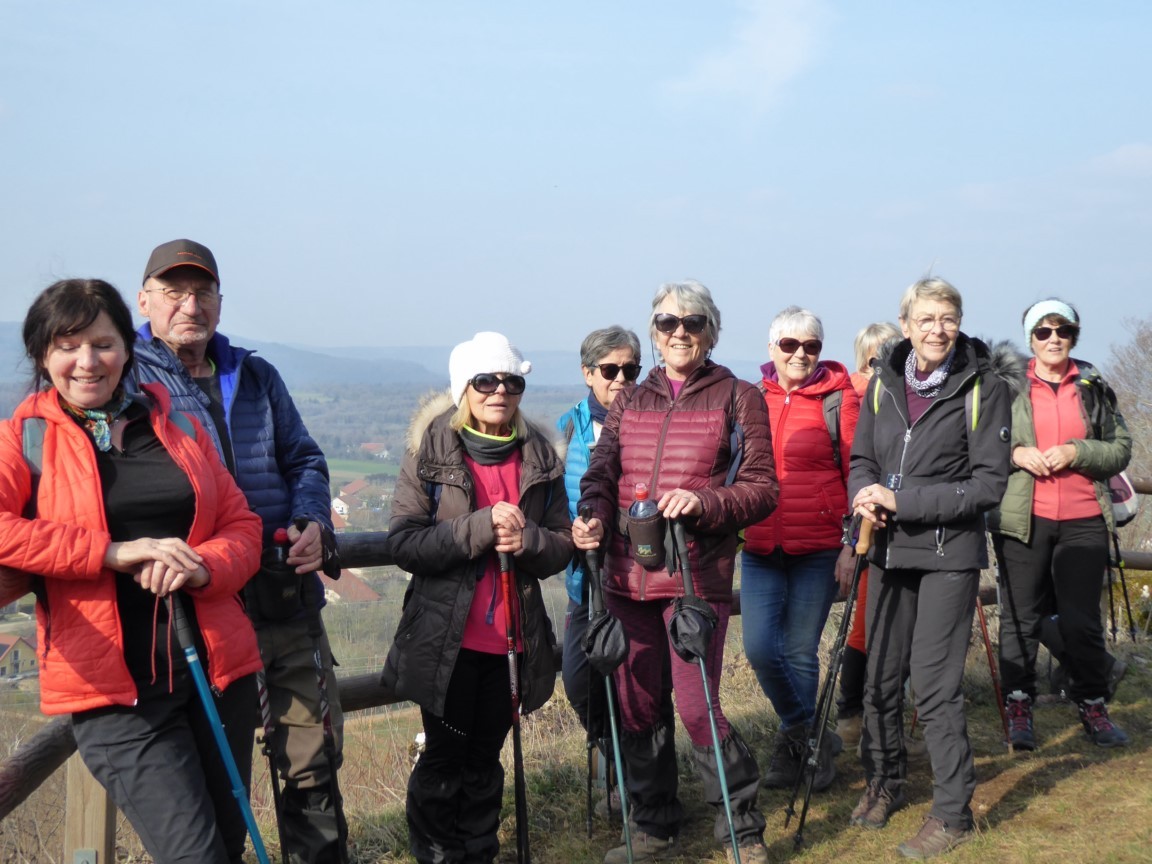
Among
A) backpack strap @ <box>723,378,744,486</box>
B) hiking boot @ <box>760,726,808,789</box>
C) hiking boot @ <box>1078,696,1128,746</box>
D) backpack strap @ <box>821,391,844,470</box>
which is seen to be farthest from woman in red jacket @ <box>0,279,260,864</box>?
hiking boot @ <box>1078,696,1128,746</box>

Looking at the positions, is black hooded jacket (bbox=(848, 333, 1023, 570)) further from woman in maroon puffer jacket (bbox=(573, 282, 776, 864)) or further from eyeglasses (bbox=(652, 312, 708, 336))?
eyeglasses (bbox=(652, 312, 708, 336))

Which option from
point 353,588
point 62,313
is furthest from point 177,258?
point 353,588

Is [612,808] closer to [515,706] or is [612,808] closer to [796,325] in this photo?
[515,706]

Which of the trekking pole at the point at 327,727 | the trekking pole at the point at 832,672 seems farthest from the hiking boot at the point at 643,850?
the trekking pole at the point at 327,727

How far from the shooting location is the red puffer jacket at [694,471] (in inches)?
176

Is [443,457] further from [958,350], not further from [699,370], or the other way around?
[958,350]

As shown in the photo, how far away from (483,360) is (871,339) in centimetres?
300

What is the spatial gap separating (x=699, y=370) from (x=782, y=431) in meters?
0.96

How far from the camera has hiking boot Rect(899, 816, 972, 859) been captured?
456 centimetres

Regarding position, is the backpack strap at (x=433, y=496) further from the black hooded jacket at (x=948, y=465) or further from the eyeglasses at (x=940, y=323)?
the eyeglasses at (x=940, y=323)

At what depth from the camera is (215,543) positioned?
3.32 metres

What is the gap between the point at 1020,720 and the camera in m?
6.12

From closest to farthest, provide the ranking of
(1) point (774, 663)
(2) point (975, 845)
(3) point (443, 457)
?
(3) point (443, 457) < (2) point (975, 845) < (1) point (774, 663)

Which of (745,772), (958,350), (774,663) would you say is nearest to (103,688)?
(745,772)
